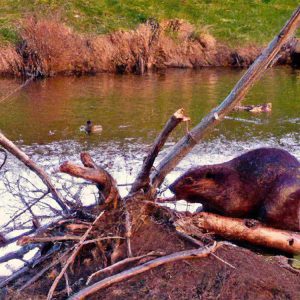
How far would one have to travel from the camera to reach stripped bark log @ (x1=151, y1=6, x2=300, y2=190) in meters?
4.22

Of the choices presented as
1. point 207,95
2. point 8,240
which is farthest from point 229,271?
→ point 207,95

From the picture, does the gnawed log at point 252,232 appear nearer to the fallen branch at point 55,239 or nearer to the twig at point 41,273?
the fallen branch at point 55,239

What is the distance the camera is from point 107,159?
11328 millimetres

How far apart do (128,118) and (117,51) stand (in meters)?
10.6

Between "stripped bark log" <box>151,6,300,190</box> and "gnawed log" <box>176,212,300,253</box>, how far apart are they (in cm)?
42

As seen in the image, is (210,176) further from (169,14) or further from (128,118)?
(169,14)

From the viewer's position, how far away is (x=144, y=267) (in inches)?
154

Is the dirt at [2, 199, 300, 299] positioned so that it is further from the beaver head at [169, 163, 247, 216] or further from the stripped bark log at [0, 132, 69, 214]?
the stripped bark log at [0, 132, 69, 214]

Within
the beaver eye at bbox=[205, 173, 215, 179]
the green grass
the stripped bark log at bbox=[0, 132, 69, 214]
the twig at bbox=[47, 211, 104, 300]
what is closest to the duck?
the stripped bark log at bbox=[0, 132, 69, 214]

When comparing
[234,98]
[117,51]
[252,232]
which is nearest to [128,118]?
[117,51]

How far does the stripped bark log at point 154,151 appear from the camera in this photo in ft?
14.2

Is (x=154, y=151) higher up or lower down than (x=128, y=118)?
higher up

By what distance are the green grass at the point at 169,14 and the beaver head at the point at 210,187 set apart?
22708 mm

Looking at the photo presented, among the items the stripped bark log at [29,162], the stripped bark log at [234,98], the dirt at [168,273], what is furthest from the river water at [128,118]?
the dirt at [168,273]
